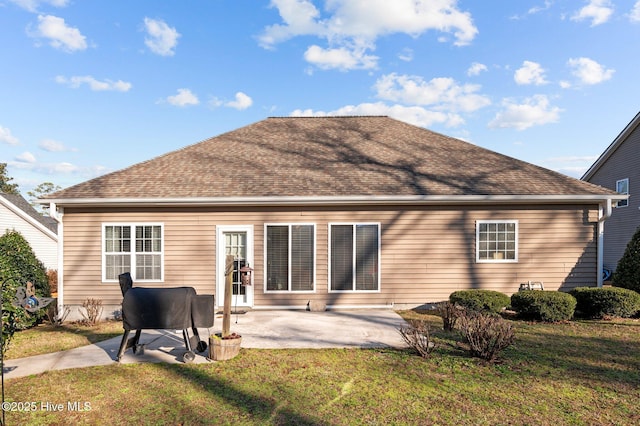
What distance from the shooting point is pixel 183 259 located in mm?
9234

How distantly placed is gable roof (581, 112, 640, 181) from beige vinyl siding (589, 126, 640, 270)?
12 cm

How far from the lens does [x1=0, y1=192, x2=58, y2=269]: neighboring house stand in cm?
1915

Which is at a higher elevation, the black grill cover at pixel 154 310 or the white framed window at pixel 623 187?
the white framed window at pixel 623 187

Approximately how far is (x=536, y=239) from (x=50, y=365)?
35.5ft

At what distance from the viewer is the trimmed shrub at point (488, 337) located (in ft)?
17.7

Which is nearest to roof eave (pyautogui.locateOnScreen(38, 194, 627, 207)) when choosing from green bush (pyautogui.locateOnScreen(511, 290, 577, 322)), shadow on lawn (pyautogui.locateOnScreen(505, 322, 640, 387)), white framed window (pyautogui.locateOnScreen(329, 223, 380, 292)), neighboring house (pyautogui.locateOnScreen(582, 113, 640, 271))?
white framed window (pyautogui.locateOnScreen(329, 223, 380, 292))

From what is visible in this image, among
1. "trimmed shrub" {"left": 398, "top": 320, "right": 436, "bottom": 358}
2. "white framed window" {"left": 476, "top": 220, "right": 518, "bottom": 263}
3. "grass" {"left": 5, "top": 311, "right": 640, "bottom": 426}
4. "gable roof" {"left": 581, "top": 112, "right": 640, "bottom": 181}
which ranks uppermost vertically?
"gable roof" {"left": 581, "top": 112, "right": 640, "bottom": 181}

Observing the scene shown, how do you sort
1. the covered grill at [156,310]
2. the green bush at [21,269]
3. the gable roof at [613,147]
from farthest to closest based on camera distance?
the gable roof at [613,147] → the green bush at [21,269] → the covered grill at [156,310]

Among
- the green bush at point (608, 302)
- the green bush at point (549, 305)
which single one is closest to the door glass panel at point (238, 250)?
the green bush at point (549, 305)

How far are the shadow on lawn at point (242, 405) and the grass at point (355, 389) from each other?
0.04ft

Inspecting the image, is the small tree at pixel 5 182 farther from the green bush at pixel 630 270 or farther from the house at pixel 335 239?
the green bush at pixel 630 270

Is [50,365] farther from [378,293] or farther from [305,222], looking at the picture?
[378,293]

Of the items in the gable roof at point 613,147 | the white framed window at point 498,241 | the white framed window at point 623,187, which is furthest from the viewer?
the white framed window at point 623,187

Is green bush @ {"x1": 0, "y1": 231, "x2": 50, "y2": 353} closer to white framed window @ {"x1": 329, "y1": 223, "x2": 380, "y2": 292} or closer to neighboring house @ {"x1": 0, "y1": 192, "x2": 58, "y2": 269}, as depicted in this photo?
white framed window @ {"x1": 329, "y1": 223, "x2": 380, "y2": 292}
